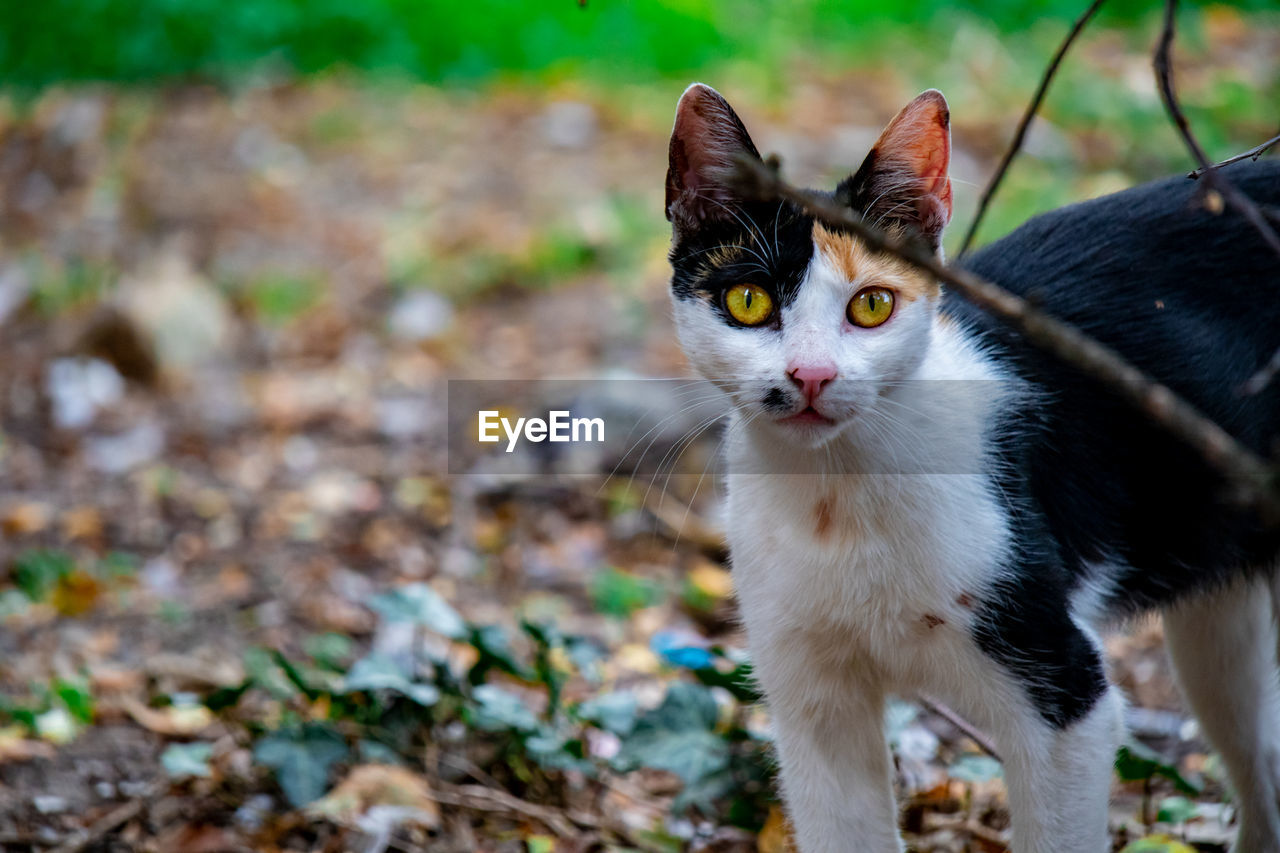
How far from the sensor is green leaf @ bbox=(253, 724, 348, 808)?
8.50 ft

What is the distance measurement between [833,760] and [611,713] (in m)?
0.68

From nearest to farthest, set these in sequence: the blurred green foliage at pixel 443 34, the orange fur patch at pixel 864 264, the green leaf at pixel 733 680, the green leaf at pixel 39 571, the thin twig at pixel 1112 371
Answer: the thin twig at pixel 1112 371
the orange fur patch at pixel 864 264
the green leaf at pixel 733 680
the green leaf at pixel 39 571
the blurred green foliage at pixel 443 34

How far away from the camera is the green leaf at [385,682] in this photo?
2.67 m

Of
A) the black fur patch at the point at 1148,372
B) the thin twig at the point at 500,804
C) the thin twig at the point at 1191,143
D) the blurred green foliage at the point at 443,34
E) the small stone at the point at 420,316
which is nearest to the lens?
the thin twig at the point at 1191,143

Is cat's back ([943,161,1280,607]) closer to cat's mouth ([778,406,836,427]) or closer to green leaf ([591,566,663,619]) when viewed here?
cat's mouth ([778,406,836,427])

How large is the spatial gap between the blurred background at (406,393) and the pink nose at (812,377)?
0.85 meters

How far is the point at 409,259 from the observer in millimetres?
5879

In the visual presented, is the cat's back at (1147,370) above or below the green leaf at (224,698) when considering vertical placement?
above

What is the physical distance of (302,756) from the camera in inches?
104

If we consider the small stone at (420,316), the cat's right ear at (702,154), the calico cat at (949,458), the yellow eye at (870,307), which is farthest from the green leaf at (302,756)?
the small stone at (420,316)

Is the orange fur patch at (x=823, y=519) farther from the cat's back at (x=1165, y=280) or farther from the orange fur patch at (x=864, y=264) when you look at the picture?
the cat's back at (x=1165, y=280)

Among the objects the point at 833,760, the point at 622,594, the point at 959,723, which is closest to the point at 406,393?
the point at 622,594

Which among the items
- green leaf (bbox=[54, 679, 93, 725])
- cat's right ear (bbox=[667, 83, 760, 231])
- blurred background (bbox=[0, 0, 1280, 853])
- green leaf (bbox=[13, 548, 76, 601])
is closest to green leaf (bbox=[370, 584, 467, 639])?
blurred background (bbox=[0, 0, 1280, 853])

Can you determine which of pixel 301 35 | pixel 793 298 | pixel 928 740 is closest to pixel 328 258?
pixel 301 35
